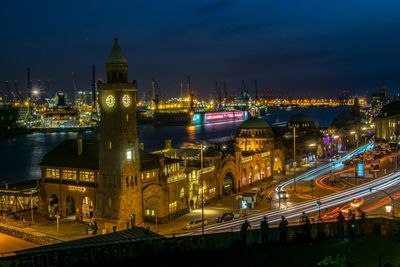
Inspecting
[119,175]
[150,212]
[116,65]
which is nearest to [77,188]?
[119,175]

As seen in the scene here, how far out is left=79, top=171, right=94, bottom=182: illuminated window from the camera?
6272cm

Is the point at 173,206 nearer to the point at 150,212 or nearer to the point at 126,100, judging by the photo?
the point at 150,212

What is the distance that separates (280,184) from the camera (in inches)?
3374

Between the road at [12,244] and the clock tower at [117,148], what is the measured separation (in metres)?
8.86

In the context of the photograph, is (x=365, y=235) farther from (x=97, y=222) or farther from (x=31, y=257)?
(x=97, y=222)

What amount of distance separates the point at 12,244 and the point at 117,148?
1502 centimetres

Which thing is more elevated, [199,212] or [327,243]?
[327,243]

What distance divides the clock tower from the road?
29.1ft

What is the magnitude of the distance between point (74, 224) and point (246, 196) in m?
22.6

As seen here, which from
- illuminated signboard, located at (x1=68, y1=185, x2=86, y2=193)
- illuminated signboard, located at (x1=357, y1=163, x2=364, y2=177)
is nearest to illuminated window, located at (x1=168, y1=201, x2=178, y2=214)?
illuminated signboard, located at (x1=68, y1=185, x2=86, y2=193)

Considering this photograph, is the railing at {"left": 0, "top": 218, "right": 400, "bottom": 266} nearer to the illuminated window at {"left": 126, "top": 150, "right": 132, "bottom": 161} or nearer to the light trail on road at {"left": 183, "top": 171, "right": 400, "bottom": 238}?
the light trail on road at {"left": 183, "top": 171, "right": 400, "bottom": 238}

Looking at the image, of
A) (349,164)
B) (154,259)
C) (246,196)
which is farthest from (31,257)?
(349,164)

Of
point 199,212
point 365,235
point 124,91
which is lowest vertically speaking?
point 199,212

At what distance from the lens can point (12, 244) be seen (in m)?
52.3
